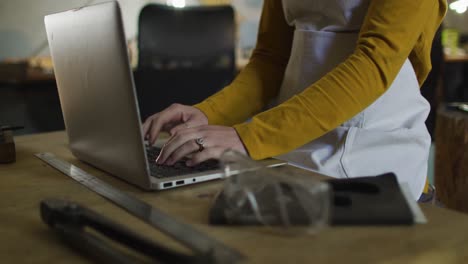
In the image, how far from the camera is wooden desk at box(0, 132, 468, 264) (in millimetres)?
510

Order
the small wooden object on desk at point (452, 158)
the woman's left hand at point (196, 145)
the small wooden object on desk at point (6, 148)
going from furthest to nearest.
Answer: the small wooden object on desk at point (452, 158) → the small wooden object on desk at point (6, 148) → the woman's left hand at point (196, 145)

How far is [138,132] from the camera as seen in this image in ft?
2.28

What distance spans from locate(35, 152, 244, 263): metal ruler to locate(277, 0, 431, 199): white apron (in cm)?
41

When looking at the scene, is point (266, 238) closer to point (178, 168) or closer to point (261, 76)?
point (178, 168)

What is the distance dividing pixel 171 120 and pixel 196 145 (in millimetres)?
224

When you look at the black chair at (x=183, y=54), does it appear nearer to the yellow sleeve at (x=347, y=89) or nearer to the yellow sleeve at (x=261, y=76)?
the yellow sleeve at (x=261, y=76)

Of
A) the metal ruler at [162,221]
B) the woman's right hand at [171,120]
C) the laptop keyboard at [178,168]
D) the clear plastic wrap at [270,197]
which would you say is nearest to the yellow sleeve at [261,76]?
the woman's right hand at [171,120]

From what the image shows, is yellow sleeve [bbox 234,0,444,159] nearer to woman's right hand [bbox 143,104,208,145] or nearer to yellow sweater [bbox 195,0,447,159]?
yellow sweater [bbox 195,0,447,159]

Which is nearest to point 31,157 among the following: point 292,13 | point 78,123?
point 78,123

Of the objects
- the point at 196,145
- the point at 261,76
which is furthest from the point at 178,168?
the point at 261,76

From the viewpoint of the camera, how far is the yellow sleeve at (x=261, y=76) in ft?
3.82

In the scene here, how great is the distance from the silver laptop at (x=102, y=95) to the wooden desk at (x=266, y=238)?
0.19 feet

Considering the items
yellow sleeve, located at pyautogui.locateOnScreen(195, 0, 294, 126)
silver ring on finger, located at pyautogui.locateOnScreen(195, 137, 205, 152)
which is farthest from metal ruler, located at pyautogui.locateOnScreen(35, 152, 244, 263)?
yellow sleeve, located at pyautogui.locateOnScreen(195, 0, 294, 126)

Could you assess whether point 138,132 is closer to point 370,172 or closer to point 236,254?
point 236,254
